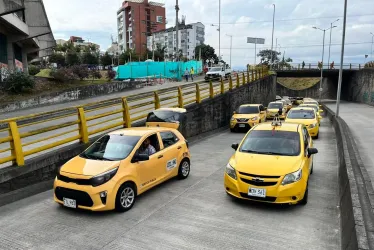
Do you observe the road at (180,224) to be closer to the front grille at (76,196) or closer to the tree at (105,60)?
the front grille at (76,196)

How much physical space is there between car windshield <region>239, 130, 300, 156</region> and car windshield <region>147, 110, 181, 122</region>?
511 cm

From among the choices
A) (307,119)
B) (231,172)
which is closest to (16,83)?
(307,119)

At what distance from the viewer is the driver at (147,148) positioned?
716 cm

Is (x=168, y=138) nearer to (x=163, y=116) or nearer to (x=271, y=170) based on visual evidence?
(x=271, y=170)

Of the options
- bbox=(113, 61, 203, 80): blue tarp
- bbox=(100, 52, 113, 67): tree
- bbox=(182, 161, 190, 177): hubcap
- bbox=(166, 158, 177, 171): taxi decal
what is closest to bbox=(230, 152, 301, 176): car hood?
bbox=(166, 158, 177, 171): taxi decal

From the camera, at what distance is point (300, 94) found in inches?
2953

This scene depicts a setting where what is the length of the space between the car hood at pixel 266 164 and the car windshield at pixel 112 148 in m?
2.31

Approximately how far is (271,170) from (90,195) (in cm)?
352

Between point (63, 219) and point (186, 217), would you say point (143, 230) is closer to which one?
point (186, 217)

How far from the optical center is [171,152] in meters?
8.03

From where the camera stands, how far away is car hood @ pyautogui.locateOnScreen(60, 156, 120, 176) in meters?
6.09

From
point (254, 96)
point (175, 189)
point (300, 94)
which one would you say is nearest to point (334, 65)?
point (300, 94)

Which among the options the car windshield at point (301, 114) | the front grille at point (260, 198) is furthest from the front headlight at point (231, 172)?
the car windshield at point (301, 114)

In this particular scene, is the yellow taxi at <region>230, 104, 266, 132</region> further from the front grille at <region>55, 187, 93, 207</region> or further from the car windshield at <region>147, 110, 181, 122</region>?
the front grille at <region>55, 187, 93, 207</region>
